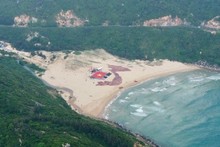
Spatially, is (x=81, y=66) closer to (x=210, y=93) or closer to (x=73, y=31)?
(x=73, y=31)

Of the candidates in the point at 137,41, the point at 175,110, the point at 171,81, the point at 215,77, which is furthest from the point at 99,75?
the point at 215,77

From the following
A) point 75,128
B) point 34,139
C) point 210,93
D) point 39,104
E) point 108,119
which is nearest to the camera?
point 34,139

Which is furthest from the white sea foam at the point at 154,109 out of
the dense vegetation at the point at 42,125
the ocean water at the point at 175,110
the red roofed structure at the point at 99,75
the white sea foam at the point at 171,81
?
the red roofed structure at the point at 99,75

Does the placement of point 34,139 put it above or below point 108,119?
above

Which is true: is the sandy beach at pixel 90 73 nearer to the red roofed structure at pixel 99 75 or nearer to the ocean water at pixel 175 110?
the red roofed structure at pixel 99 75

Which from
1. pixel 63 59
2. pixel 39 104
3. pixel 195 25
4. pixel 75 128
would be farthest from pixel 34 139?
pixel 195 25

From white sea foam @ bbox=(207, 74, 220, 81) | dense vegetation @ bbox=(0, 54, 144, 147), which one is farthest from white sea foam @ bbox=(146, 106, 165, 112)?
white sea foam @ bbox=(207, 74, 220, 81)
